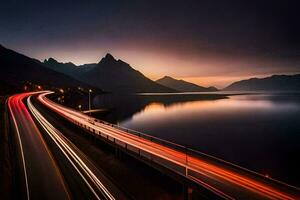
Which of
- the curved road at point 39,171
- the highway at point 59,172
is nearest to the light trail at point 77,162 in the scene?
the highway at point 59,172

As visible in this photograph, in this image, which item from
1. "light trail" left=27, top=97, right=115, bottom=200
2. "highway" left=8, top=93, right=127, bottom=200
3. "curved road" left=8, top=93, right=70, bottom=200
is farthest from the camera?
"curved road" left=8, top=93, right=70, bottom=200

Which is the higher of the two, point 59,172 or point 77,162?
point 77,162

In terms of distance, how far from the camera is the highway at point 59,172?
17.7 m

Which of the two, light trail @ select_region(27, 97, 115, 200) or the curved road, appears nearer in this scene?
light trail @ select_region(27, 97, 115, 200)

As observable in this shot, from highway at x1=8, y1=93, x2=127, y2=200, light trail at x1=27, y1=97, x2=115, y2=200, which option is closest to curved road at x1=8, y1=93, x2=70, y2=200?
highway at x1=8, y1=93, x2=127, y2=200

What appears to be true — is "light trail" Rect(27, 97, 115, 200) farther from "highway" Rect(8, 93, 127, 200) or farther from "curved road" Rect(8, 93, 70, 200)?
"curved road" Rect(8, 93, 70, 200)

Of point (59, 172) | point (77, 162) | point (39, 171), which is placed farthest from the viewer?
point (77, 162)

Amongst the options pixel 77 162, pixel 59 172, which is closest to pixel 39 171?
pixel 59 172

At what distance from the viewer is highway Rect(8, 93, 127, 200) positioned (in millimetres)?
17703

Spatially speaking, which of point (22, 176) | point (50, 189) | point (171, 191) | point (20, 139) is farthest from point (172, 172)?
point (20, 139)

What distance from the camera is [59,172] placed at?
866 inches

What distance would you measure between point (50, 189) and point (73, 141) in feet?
50.6

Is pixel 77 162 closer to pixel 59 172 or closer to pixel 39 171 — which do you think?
pixel 59 172

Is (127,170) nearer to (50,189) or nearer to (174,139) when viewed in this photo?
(50,189)
